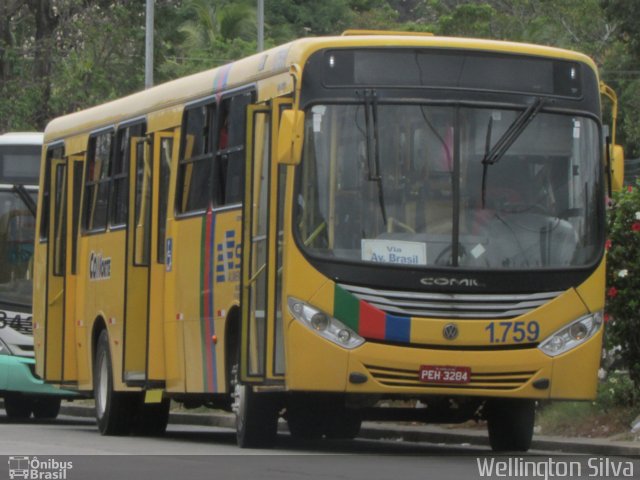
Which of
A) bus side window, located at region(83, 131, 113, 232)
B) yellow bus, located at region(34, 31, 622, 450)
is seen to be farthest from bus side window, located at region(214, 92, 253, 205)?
bus side window, located at region(83, 131, 113, 232)

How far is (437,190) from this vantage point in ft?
43.9

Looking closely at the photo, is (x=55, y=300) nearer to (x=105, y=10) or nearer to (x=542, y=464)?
(x=542, y=464)

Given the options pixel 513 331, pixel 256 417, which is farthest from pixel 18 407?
pixel 513 331

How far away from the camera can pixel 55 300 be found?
19.7m

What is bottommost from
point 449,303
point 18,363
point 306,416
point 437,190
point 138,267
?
point 306,416

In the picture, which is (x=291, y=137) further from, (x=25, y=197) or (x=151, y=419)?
(x=25, y=197)

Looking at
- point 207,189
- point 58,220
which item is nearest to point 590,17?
point 58,220

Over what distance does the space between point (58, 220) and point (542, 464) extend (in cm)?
864

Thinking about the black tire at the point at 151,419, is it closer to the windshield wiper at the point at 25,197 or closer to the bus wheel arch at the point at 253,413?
the bus wheel arch at the point at 253,413

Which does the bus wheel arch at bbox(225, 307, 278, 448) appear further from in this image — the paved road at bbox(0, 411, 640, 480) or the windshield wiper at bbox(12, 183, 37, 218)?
the windshield wiper at bbox(12, 183, 37, 218)

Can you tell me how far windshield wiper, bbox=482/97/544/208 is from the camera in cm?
1344

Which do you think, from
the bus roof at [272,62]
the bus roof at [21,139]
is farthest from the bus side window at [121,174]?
the bus roof at [21,139]

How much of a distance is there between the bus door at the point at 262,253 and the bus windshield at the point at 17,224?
828 cm

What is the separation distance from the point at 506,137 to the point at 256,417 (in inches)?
116
